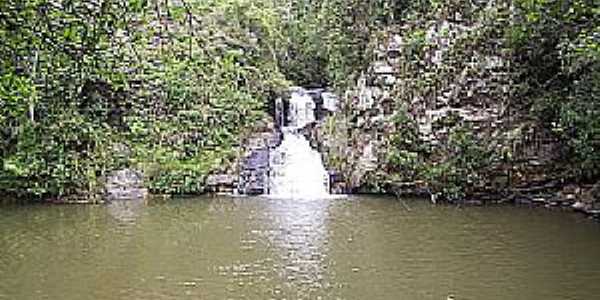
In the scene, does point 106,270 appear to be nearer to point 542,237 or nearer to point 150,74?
point 542,237

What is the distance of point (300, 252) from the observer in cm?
1200

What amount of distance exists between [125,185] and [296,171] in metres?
5.13

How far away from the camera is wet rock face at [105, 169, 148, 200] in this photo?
19047 mm

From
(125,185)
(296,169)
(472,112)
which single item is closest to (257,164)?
(296,169)

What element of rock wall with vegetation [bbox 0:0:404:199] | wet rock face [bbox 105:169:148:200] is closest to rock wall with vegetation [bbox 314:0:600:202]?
rock wall with vegetation [bbox 0:0:404:199]

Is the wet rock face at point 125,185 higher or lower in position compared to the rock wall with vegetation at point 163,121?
lower

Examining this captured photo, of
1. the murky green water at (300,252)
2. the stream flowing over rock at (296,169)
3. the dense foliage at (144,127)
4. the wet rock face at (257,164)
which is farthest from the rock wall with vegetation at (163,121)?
the murky green water at (300,252)

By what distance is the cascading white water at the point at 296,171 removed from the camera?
1984 cm

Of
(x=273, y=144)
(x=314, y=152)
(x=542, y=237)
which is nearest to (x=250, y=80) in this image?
(x=273, y=144)

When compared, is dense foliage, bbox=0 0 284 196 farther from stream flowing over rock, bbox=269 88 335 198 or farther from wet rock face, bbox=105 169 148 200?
stream flowing over rock, bbox=269 88 335 198

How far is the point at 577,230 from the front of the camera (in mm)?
13172

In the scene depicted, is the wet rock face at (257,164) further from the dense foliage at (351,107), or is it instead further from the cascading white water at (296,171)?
the dense foliage at (351,107)

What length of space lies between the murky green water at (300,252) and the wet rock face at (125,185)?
66.8 inches

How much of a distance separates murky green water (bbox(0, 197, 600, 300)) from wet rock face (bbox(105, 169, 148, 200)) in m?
1.70
